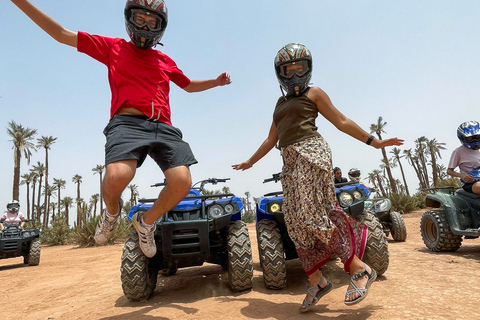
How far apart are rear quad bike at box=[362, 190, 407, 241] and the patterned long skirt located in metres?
3.74

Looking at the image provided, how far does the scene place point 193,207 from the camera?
370 cm

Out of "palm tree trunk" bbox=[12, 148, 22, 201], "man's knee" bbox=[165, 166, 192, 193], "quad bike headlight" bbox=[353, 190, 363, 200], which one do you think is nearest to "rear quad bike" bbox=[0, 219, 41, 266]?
"man's knee" bbox=[165, 166, 192, 193]

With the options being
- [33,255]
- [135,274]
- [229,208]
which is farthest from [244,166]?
[33,255]

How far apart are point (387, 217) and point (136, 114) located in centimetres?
617

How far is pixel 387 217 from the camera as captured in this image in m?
7.07

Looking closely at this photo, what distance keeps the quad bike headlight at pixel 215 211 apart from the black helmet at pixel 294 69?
5.00 ft

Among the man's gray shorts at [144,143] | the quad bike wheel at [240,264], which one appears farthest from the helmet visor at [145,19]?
the quad bike wheel at [240,264]

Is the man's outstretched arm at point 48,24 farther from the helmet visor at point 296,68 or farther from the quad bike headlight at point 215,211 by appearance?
the quad bike headlight at point 215,211

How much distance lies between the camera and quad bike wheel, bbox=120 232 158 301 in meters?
3.36

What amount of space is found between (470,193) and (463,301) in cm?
316

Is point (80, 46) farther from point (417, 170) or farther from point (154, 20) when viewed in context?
point (417, 170)

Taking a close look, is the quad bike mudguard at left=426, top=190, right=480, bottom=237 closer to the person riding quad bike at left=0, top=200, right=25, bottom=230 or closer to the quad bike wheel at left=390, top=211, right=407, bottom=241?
the quad bike wheel at left=390, top=211, right=407, bottom=241

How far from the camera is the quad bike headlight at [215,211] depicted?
361 centimetres

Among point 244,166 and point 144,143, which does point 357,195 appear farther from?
point 144,143
